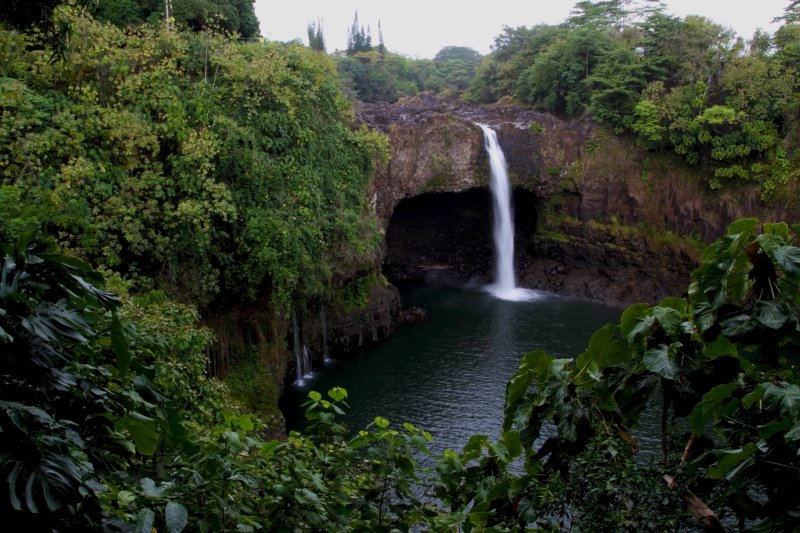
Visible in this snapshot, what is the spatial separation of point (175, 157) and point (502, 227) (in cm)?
1865

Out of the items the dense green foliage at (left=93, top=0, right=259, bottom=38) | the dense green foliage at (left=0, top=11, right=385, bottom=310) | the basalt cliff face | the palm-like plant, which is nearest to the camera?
the palm-like plant

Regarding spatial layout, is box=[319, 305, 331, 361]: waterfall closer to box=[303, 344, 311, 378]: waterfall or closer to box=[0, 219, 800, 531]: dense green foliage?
box=[303, 344, 311, 378]: waterfall

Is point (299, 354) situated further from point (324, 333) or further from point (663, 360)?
point (663, 360)

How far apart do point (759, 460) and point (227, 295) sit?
13.2 meters

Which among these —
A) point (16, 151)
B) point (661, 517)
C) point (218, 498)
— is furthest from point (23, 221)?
point (661, 517)

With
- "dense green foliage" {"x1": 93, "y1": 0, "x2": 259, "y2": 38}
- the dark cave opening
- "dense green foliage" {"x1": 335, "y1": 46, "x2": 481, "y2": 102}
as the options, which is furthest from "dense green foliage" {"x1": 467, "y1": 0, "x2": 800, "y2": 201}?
"dense green foliage" {"x1": 93, "y1": 0, "x2": 259, "y2": 38}

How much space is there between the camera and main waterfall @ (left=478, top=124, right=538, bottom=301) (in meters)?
27.0

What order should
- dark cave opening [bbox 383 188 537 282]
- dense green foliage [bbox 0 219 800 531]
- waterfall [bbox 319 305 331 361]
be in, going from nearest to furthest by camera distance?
dense green foliage [bbox 0 219 800 531]
waterfall [bbox 319 305 331 361]
dark cave opening [bbox 383 188 537 282]

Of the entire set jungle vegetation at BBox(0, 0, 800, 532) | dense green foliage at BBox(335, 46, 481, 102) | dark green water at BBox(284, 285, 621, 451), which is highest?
dense green foliage at BBox(335, 46, 481, 102)

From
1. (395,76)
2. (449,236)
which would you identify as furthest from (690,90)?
(395,76)

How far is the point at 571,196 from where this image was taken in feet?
92.5

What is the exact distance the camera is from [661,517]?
3578 mm

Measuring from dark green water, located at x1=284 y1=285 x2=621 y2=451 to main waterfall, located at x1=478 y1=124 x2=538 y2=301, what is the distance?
1.35m

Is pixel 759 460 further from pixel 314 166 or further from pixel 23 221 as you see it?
pixel 314 166
